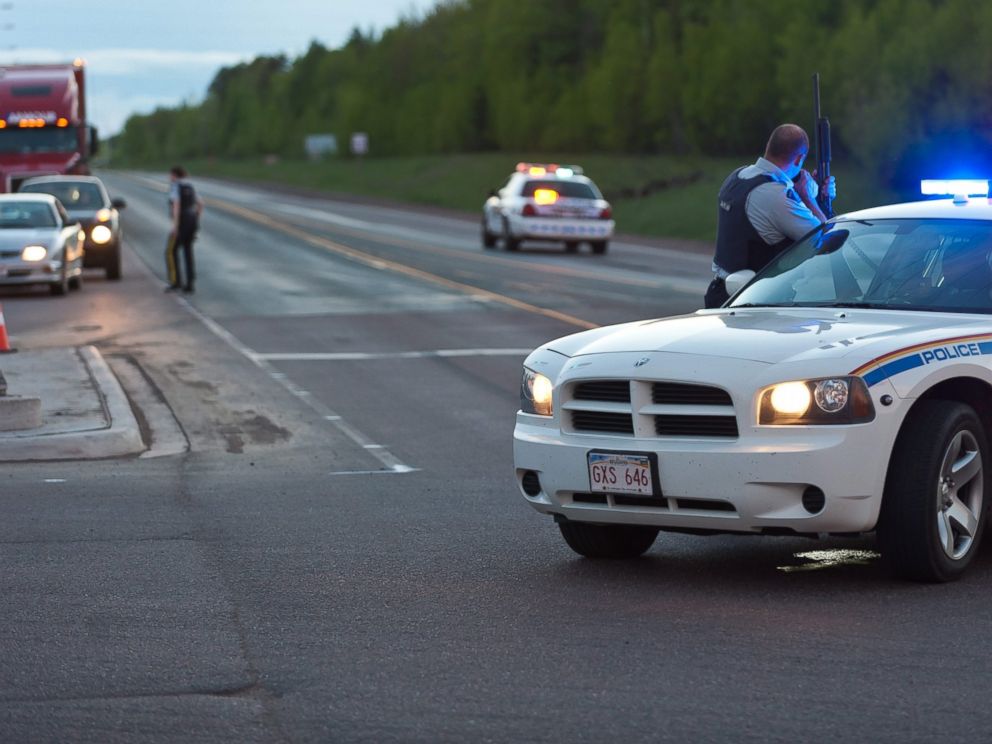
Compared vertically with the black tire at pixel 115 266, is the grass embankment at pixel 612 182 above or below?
below

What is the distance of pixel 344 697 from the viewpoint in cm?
566

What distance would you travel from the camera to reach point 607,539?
803 cm

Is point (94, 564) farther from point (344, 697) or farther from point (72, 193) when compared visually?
point (72, 193)

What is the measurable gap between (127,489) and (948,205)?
15.5 feet

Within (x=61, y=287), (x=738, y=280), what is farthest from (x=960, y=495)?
(x=61, y=287)

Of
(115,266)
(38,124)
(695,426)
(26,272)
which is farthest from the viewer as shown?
(38,124)

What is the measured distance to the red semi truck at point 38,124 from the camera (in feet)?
141

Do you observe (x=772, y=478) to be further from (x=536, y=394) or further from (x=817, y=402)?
(x=536, y=394)

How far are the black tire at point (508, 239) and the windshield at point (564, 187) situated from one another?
2.61ft

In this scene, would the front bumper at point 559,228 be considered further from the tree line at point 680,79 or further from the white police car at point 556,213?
the tree line at point 680,79

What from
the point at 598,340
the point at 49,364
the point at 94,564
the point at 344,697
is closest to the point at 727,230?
the point at 598,340

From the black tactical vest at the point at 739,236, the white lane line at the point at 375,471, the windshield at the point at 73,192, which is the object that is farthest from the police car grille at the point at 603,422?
the windshield at the point at 73,192

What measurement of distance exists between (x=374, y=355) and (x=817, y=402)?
1199cm

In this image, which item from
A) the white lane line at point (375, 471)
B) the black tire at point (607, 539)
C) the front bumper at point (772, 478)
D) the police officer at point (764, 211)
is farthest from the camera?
the white lane line at point (375, 471)
